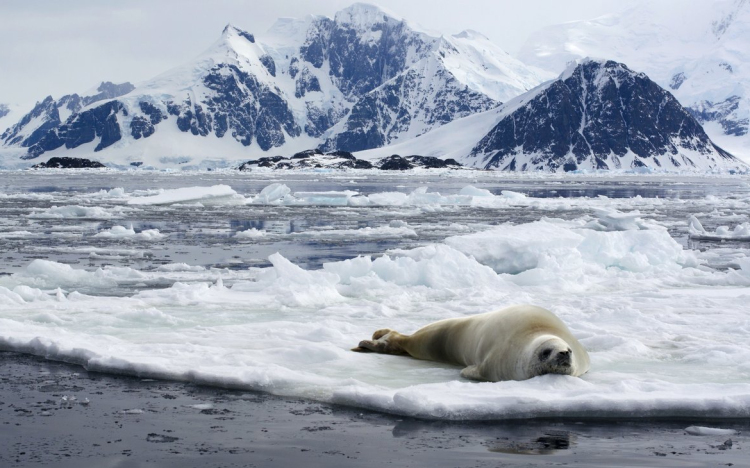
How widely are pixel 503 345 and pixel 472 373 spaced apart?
373 mm

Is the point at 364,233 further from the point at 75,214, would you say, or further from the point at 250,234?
the point at 75,214

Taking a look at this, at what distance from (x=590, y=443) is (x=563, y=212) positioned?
1405 inches

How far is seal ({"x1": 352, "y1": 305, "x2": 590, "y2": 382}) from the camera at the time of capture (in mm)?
7141

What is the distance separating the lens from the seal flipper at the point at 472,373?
294 inches

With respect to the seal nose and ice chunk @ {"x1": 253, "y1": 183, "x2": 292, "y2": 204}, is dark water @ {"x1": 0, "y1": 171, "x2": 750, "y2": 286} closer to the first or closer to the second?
ice chunk @ {"x1": 253, "y1": 183, "x2": 292, "y2": 204}

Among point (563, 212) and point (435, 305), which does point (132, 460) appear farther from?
point (563, 212)

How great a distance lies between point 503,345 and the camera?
7.50 metres

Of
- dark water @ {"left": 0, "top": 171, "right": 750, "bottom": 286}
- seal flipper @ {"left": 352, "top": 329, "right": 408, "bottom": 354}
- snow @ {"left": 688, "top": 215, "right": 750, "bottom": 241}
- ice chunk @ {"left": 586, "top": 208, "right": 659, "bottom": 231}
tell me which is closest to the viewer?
seal flipper @ {"left": 352, "top": 329, "right": 408, "bottom": 354}

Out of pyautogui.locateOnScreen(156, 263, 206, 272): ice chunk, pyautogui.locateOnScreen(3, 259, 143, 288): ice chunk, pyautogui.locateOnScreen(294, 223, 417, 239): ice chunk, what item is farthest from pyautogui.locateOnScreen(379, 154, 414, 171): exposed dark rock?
pyautogui.locateOnScreen(3, 259, 143, 288): ice chunk

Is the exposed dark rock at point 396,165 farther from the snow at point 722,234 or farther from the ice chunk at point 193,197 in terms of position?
the snow at point 722,234

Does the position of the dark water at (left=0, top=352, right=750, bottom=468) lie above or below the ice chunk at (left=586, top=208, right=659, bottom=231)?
below

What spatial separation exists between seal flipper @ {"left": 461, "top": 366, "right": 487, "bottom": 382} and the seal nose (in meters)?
0.72

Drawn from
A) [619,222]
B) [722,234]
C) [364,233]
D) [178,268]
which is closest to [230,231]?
[364,233]

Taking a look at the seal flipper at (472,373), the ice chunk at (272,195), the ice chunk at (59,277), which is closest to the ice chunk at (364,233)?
the ice chunk at (59,277)
